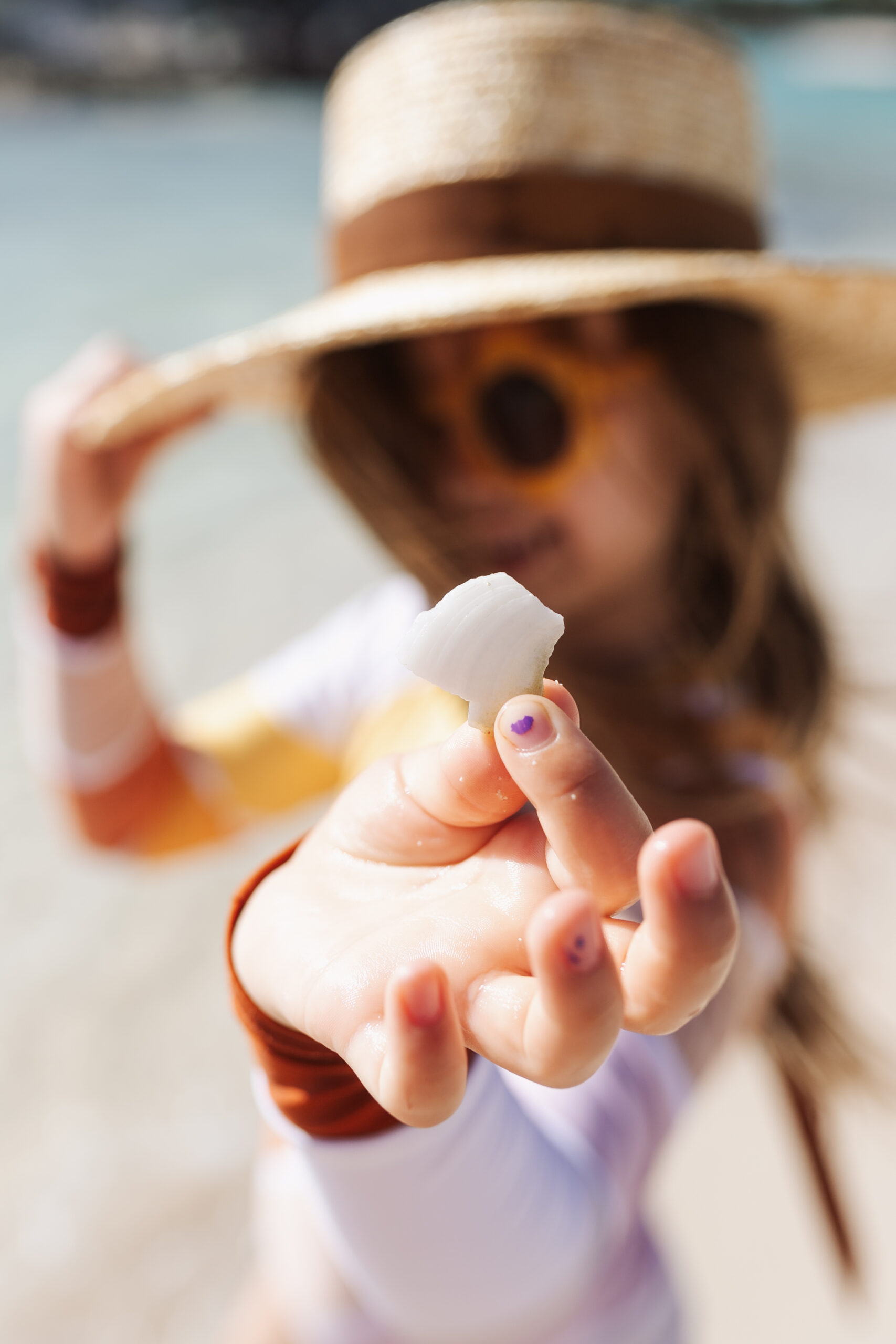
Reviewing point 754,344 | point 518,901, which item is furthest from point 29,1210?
point 754,344

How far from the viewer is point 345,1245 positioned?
2.34 feet

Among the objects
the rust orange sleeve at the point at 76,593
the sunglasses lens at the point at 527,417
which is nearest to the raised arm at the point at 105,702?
the rust orange sleeve at the point at 76,593

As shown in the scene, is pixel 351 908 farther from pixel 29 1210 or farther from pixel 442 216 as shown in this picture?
pixel 29 1210

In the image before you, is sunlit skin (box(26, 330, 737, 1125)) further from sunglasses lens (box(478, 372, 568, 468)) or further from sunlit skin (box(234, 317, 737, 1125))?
sunglasses lens (box(478, 372, 568, 468))

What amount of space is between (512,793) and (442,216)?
2.84 feet

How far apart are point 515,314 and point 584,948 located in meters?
0.76

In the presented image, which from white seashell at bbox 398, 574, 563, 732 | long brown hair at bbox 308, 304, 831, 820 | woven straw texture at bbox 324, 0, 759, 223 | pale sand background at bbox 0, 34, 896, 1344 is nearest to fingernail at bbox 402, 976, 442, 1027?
white seashell at bbox 398, 574, 563, 732

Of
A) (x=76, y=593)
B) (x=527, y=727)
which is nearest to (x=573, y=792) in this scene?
(x=527, y=727)

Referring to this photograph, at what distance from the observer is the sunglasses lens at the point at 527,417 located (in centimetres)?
107

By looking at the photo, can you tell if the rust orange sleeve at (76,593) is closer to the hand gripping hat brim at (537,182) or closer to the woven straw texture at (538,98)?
the hand gripping hat brim at (537,182)

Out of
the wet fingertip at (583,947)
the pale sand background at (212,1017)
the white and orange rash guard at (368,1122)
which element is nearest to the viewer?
the wet fingertip at (583,947)

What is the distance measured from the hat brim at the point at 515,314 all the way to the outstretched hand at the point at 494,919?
66cm

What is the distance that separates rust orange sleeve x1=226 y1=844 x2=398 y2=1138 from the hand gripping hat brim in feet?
2.29

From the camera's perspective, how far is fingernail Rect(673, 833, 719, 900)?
1.01ft
